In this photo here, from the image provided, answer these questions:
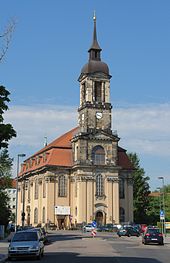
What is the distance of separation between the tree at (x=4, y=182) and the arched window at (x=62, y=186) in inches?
646

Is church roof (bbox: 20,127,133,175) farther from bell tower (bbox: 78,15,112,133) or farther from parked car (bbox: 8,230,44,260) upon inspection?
parked car (bbox: 8,230,44,260)

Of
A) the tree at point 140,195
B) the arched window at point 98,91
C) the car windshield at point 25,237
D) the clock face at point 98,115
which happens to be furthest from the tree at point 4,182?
the tree at point 140,195

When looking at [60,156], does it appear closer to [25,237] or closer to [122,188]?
[122,188]

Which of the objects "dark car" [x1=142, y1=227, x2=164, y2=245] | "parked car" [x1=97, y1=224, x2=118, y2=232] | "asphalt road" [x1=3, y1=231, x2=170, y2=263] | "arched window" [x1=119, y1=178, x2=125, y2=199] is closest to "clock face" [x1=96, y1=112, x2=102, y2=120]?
"arched window" [x1=119, y1=178, x2=125, y2=199]

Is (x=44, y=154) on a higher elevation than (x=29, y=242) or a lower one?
higher

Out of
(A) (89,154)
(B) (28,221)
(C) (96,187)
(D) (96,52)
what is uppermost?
(D) (96,52)

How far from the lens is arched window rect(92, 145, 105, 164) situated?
8575 cm

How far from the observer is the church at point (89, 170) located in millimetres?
84125

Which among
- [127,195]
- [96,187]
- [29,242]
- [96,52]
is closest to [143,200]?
[127,195]

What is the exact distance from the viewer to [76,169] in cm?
8475

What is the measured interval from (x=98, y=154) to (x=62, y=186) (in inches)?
336

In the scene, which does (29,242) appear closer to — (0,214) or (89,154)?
(0,214)

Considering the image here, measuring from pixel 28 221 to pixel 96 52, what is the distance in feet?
118

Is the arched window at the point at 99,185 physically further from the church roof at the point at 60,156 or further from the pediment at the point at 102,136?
the pediment at the point at 102,136
